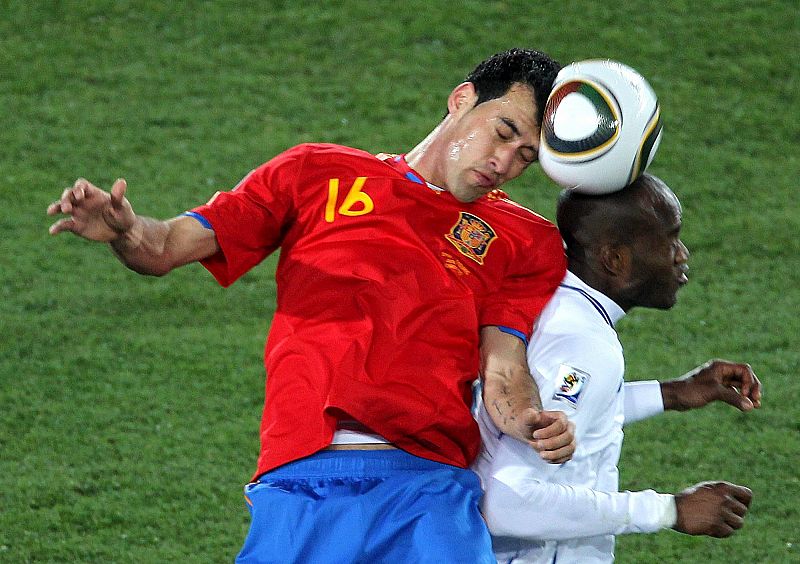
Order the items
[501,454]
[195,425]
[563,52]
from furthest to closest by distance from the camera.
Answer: [563,52]
[195,425]
[501,454]

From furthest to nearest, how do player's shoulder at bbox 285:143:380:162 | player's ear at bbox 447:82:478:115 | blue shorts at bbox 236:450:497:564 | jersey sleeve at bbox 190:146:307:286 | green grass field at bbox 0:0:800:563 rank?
A: green grass field at bbox 0:0:800:563, player's ear at bbox 447:82:478:115, player's shoulder at bbox 285:143:380:162, jersey sleeve at bbox 190:146:307:286, blue shorts at bbox 236:450:497:564

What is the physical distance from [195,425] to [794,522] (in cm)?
251

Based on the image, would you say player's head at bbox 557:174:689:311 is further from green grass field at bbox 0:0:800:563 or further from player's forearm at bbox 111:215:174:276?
green grass field at bbox 0:0:800:563

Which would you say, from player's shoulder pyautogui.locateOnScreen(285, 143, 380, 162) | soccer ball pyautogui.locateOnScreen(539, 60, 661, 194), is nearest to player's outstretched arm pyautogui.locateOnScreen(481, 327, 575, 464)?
soccer ball pyautogui.locateOnScreen(539, 60, 661, 194)

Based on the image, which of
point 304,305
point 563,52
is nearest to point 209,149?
point 563,52

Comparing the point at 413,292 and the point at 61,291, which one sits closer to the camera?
the point at 413,292

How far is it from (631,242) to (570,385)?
44 centimetres

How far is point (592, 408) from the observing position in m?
2.96

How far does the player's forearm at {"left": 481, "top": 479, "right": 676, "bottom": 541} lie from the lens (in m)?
2.90

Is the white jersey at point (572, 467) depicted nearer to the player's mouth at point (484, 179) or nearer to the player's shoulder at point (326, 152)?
the player's mouth at point (484, 179)

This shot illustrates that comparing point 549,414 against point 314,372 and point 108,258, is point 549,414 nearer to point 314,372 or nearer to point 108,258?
point 314,372

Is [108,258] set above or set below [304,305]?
below

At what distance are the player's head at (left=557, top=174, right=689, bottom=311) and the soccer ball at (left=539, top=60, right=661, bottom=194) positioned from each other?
5 cm

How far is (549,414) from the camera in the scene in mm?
2816
